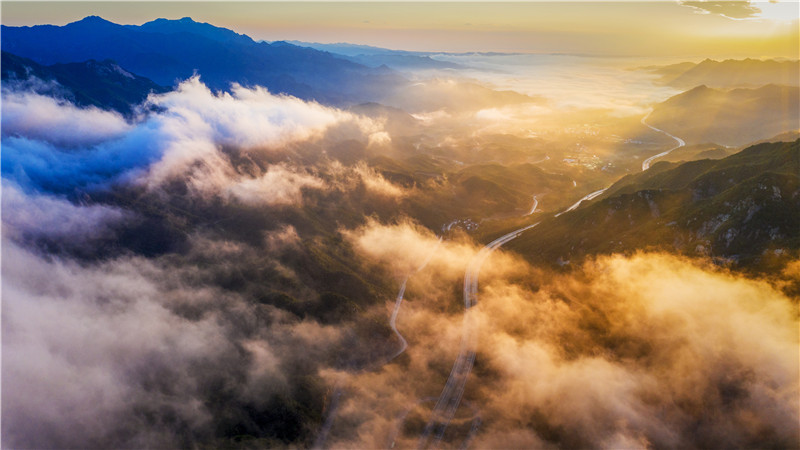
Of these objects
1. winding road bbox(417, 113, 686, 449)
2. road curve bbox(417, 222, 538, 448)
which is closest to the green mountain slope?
road curve bbox(417, 222, 538, 448)

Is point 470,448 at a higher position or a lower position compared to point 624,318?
lower

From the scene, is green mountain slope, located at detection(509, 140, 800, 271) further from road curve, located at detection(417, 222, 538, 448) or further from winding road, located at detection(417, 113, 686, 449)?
winding road, located at detection(417, 113, 686, 449)

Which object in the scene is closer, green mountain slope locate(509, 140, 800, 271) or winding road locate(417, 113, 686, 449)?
winding road locate(417, 113, 686, 449)

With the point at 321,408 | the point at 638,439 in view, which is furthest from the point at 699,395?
the point at 321,408

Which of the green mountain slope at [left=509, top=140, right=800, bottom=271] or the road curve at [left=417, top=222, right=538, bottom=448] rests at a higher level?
the green mountain slope at [left=509, top=140, right=800, bottom=271]

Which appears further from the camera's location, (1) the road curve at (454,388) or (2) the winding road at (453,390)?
(1) the road curve at (454,388)

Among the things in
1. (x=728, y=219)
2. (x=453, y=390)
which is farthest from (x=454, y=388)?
(x=728, y=219)

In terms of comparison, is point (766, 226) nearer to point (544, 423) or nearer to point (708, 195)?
point (708, 195)

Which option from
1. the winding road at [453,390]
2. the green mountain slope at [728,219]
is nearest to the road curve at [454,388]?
the winding road at [453,390]

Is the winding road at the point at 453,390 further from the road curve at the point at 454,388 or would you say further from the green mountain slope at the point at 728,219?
the green mountain slope at the point at 728,219

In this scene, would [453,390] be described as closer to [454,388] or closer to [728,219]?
[454,388]

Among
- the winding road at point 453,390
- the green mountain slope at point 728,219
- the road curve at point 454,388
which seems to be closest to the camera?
the winding road at point 453,390
